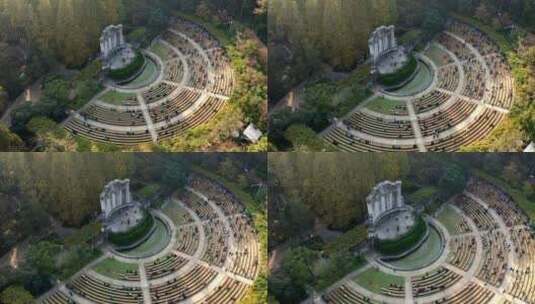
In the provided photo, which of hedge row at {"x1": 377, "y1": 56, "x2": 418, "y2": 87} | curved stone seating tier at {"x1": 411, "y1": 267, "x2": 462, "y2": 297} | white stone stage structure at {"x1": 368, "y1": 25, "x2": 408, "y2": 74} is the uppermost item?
white stone stage structure at {"x1": 368, "y1": 25, "x2": 408, "y2": 74}

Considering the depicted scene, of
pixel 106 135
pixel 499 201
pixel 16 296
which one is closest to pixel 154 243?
pixel 106 135

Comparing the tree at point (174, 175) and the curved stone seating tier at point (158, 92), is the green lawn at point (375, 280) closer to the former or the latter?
the tree at point (174, 175)

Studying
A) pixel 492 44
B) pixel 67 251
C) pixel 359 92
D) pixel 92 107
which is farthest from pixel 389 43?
pixel 67 251

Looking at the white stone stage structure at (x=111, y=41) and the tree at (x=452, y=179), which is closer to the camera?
the tree at (x=452, y=179)

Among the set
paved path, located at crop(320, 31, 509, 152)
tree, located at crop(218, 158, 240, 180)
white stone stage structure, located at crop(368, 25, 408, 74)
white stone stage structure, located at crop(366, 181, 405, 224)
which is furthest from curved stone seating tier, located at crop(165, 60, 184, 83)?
white stone stage structure, located at crop(366, 181, 405, 224)

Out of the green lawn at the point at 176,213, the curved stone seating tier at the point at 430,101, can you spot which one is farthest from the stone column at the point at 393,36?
the green lawn at the point at 176,213

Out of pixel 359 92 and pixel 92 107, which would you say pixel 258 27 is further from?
pixel 92 107

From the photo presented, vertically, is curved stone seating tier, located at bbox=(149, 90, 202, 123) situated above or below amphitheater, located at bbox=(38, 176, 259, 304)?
above

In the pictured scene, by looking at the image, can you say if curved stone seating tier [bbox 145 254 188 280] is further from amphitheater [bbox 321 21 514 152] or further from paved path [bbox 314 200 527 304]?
amphitheater [bbox 321 21 514 152]
